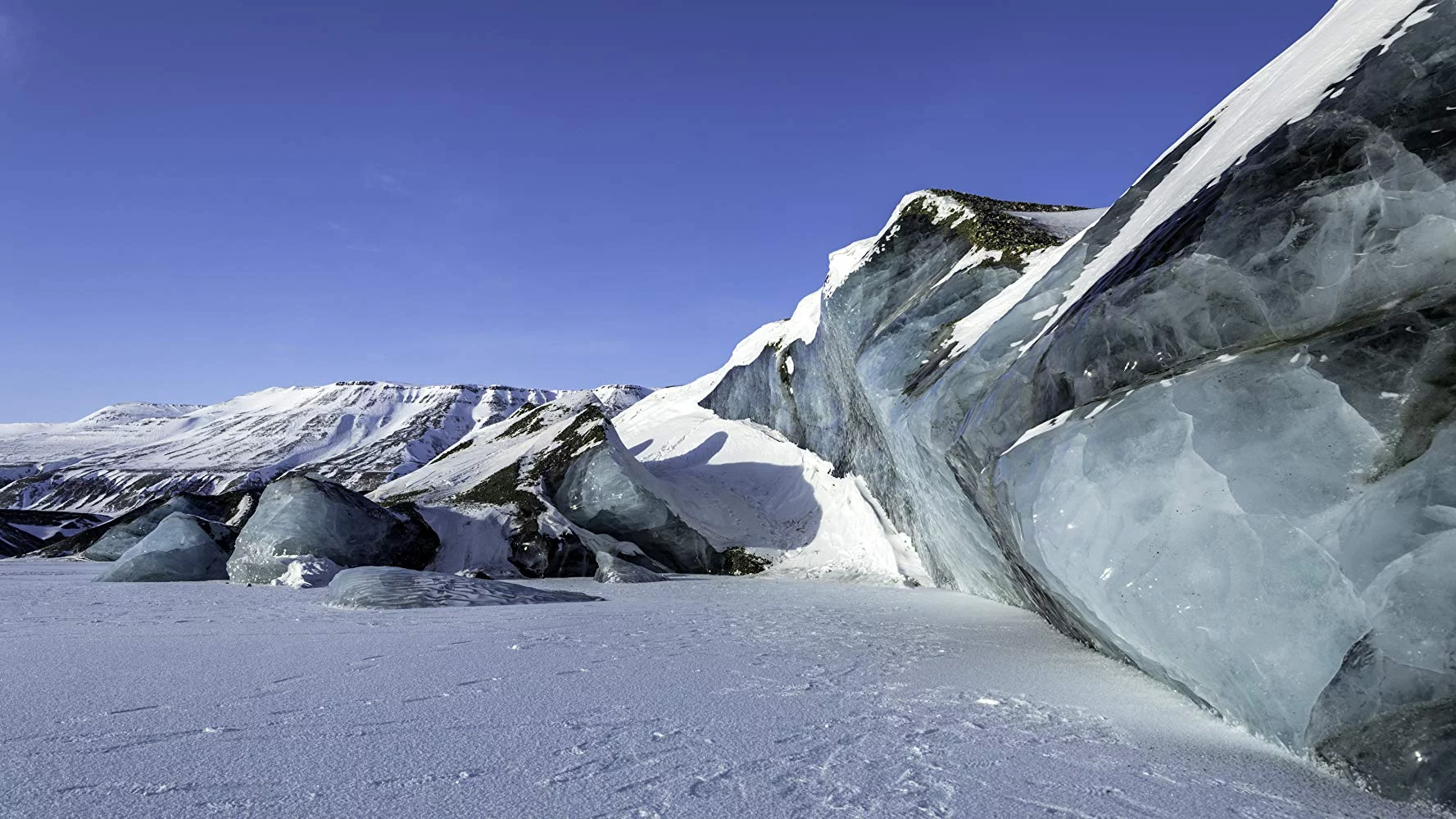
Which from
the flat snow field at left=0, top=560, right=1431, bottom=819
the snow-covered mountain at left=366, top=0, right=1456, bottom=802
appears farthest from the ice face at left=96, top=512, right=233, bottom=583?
the snow-covered mountain at left=366, top=0, right=1456, bottom=802

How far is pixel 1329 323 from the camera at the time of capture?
112 inches

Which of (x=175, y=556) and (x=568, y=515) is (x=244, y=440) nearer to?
(x=175, y=556)

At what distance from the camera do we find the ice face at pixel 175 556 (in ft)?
32.6

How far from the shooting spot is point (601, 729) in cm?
278

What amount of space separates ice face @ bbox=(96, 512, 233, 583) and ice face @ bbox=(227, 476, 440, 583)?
0.46m

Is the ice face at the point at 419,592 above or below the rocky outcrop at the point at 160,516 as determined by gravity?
below

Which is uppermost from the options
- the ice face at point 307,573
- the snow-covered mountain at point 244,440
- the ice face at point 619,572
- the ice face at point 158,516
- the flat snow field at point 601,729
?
the snow-covered mountain at point 244,440

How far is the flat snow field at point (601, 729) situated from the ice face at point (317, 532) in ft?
17.4

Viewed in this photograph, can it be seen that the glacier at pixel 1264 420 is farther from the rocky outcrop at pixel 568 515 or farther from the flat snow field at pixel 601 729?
the rocky outcrop at pixel 568 515

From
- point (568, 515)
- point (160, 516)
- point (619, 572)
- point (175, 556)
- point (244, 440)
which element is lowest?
point (619, 572)

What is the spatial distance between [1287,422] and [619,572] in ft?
28.8

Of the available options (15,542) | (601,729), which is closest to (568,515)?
Answer: (601,729)

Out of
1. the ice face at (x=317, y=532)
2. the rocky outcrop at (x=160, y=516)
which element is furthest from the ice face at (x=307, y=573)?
the rocky outcrop at (x=160, y=516)

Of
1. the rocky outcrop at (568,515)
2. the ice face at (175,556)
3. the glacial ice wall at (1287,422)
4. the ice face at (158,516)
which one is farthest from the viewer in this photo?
the ice face at (158,516)
